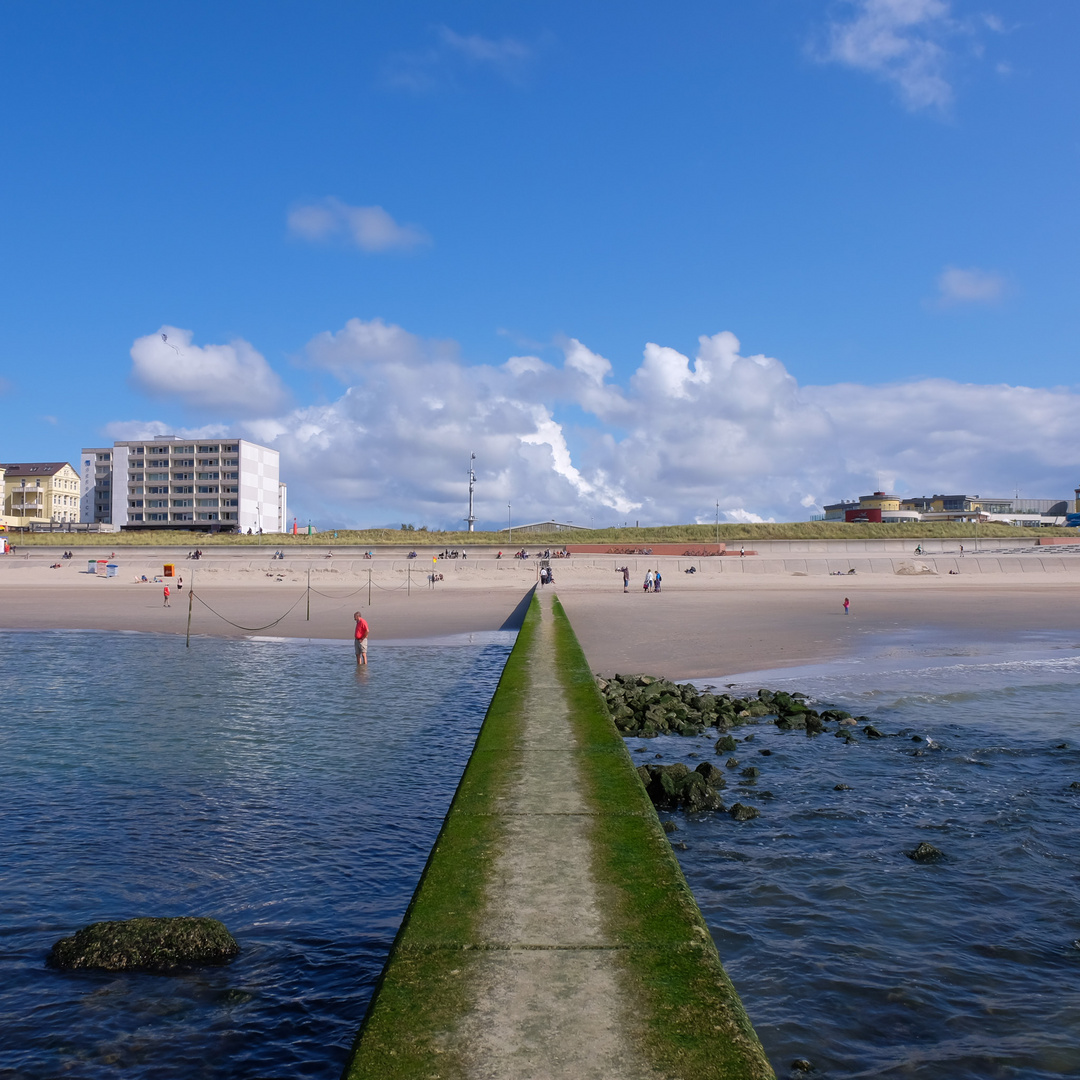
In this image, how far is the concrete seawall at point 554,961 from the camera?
11.9 ft

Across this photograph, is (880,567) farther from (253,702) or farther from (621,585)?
(253,702)

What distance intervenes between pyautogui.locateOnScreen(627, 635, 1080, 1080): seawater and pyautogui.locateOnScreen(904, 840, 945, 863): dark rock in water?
11 centimetres

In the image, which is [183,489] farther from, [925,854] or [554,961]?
[554,961]

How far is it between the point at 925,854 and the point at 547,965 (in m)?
5.44

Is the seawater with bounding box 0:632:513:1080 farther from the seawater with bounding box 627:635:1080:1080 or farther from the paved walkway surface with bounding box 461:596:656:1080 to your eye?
the seawater with bounding box 627:635:1080:1080

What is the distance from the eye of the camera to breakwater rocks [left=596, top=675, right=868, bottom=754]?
48.0ft

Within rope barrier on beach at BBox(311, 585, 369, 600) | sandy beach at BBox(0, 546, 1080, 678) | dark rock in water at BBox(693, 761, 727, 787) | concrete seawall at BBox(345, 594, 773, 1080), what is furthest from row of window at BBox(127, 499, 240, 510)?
concrete seawall at BBox(345, 594, 773, 1080)

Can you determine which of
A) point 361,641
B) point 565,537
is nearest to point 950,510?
point 565,537

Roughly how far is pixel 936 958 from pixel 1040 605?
1620 inches

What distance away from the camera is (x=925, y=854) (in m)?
8.26

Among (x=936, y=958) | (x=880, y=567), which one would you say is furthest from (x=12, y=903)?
(x=880, y=567)

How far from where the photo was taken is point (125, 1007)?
221 inches

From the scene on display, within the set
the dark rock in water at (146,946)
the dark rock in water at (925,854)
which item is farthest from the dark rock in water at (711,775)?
the dark rock in water at (146,946)

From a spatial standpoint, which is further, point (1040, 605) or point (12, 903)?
point (1040, 605)
